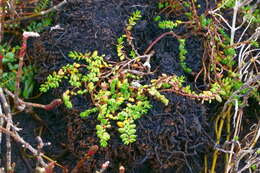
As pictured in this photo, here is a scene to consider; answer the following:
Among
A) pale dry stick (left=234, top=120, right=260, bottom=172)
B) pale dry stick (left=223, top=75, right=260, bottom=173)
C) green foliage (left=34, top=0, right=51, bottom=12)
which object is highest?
green foliage (left=34, top=0, right=51, bottom=12)

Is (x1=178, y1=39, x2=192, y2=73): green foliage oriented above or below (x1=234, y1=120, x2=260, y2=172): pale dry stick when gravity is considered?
above

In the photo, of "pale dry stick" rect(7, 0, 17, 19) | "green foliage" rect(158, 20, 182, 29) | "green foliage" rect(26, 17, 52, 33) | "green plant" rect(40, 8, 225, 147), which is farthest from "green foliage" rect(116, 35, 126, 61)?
"pale dry stick" rect(7, 0, 17, 19)

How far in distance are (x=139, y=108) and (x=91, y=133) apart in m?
0.29

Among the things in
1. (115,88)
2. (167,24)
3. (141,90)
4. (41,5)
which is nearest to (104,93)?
(115,88)

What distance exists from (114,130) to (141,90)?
0.25m

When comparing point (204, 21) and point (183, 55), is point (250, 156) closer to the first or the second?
point (183, 55)

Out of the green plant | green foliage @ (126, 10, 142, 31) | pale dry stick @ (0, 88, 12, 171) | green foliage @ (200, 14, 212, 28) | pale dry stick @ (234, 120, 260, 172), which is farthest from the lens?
green foliage @ (200, 14, 212, 28)

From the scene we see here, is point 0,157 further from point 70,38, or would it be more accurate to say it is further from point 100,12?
point 100,12

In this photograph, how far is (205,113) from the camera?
2.22m

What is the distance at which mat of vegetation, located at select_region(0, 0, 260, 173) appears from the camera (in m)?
2.06

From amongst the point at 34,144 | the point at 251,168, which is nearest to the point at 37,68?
Result: the point at 34,144

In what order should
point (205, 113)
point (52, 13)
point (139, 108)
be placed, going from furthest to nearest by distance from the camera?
1. point (52, 13)
2. point (205, 113)
3. point (139, 108)

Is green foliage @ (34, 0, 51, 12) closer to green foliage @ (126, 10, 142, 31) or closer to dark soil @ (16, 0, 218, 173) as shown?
dark soil @ (16, 0, 218, 173)

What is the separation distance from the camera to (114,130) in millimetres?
2059
